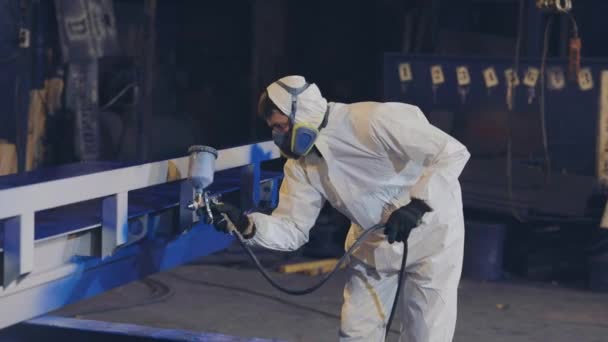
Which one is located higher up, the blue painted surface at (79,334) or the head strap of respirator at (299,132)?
the head strap of respirator at (299,132)

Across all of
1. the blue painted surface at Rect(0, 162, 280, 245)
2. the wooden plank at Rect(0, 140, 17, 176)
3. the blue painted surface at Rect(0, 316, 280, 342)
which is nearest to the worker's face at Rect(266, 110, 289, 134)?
the blue painted surface at Rect(0, 162, 280, 245)

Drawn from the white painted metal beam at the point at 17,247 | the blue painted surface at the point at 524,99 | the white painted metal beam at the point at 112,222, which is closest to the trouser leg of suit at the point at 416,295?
the white painted metal beam at the point at 112,222

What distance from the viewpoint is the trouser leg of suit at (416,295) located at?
179 inches

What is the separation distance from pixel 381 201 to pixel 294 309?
2966mm

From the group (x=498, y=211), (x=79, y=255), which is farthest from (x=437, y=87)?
(x=79, y=255)

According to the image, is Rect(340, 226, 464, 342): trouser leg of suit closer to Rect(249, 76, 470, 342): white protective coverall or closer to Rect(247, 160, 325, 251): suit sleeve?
Rect(249, 76, 470, 342): white protective coverall

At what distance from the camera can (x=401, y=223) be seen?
4.25 meters

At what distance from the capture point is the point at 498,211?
8.56 meters

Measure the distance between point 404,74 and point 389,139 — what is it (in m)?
4.74

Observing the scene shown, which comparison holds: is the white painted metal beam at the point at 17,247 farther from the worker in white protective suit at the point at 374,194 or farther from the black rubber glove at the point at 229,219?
the worker in white protective suit at the point at 374,194

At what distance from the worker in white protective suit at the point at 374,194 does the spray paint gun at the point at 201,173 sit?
0.65ft

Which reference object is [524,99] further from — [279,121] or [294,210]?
[279,121]

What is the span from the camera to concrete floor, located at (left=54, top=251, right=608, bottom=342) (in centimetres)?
691

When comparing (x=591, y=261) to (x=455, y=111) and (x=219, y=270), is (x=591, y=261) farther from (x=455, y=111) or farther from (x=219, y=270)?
(x=219, y=270)
